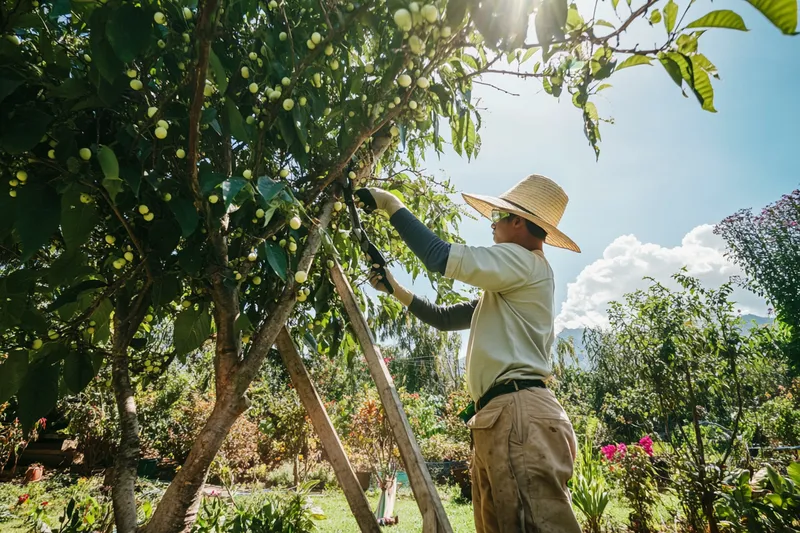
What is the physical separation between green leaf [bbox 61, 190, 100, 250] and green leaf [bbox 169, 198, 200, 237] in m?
0.21

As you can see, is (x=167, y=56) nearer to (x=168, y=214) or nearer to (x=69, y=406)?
(x=168, y=214)

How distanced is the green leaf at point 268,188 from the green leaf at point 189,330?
703 millimetres

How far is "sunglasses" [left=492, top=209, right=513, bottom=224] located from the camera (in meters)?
2.01

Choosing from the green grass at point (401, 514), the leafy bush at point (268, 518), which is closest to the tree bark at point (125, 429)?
the leafy bush at point (268, 518)

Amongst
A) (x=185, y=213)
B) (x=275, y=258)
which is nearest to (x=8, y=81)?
(x=185, y=213)

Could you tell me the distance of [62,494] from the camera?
21.9 ft

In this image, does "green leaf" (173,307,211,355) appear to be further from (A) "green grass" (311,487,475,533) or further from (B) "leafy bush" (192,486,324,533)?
(A) "green grass" (311,487,475,533)

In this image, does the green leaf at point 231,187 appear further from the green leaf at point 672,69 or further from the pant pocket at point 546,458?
the pant pocket at point 546,458

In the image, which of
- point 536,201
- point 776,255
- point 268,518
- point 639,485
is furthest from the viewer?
point 776,255

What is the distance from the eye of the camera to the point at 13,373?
1.25 m

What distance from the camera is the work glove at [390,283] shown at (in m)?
2.01

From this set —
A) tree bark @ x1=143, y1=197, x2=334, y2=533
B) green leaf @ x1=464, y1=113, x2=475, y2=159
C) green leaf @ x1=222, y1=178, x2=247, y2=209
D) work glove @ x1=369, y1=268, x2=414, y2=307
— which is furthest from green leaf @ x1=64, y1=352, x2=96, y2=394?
green leaf @ x1=464, y1=113, x2=475, y2=159

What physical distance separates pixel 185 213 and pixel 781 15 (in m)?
1.33

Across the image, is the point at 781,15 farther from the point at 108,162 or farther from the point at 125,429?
the point at 125,429
